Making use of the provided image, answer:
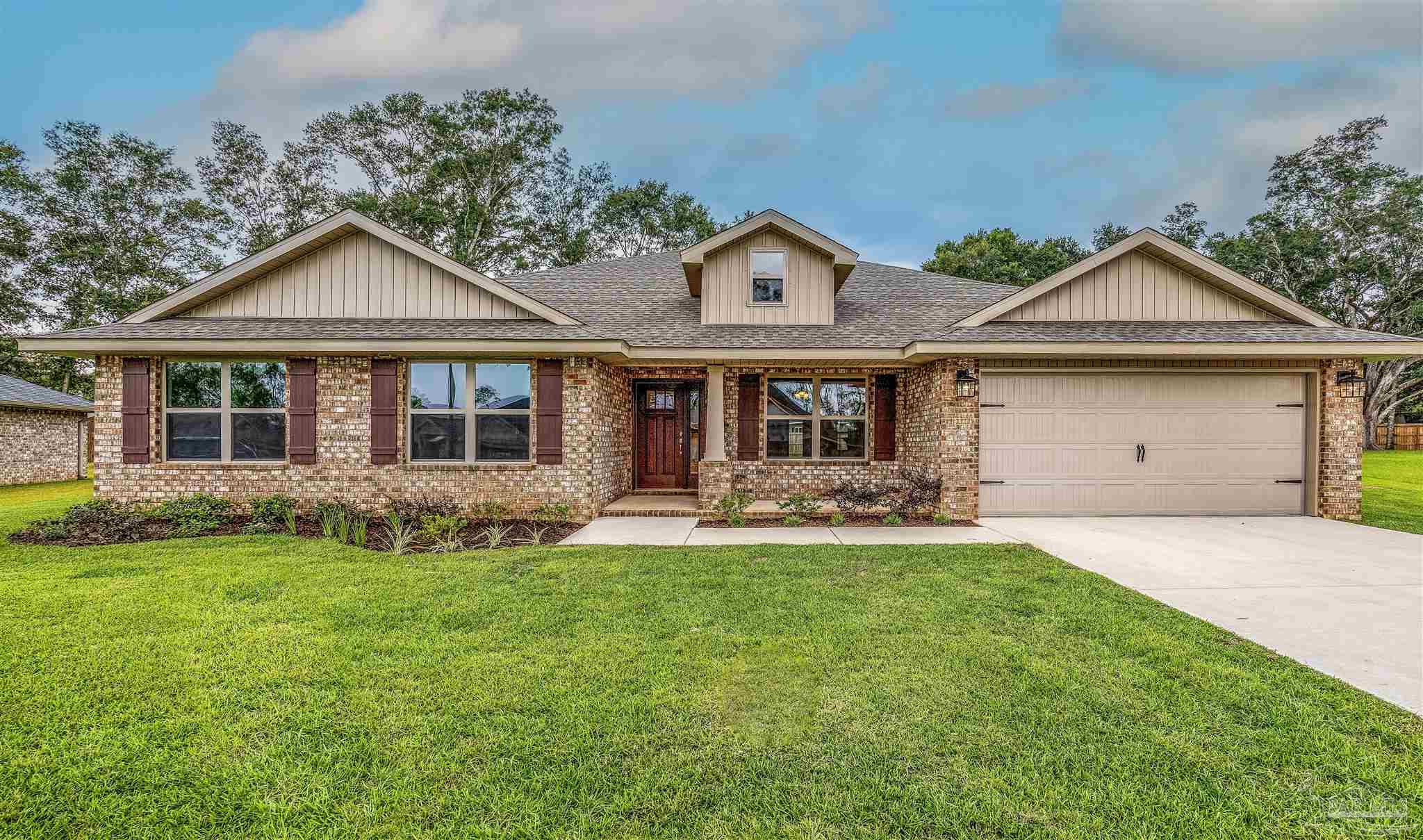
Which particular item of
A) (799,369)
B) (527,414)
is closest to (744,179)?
(799,369)

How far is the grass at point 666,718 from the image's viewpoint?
2.11m

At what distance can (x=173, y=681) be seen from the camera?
3076 millimetres

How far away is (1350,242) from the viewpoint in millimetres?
24422

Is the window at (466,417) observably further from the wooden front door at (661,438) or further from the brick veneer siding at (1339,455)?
the brick veneer siding at (1339,455)

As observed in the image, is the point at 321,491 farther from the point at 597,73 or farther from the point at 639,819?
the point at 597,73

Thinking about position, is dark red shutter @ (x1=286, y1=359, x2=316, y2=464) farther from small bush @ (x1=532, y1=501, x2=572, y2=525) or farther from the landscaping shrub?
the landscaping shrub

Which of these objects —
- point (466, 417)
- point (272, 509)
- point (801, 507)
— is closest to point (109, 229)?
point (272, 509)

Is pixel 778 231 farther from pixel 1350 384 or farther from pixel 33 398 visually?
pixel 33 398

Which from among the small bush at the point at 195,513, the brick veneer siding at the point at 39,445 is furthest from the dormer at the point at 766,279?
the brick veneer siding at the point at 39,445

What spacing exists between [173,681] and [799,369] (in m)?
8.51

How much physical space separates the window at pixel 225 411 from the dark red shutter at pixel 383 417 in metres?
1.37

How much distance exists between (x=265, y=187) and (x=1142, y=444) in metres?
31.5

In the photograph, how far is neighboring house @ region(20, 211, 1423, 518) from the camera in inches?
320

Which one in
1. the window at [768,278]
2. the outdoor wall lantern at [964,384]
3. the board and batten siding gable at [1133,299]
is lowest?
the outdoor wall lantern at [964,384]
